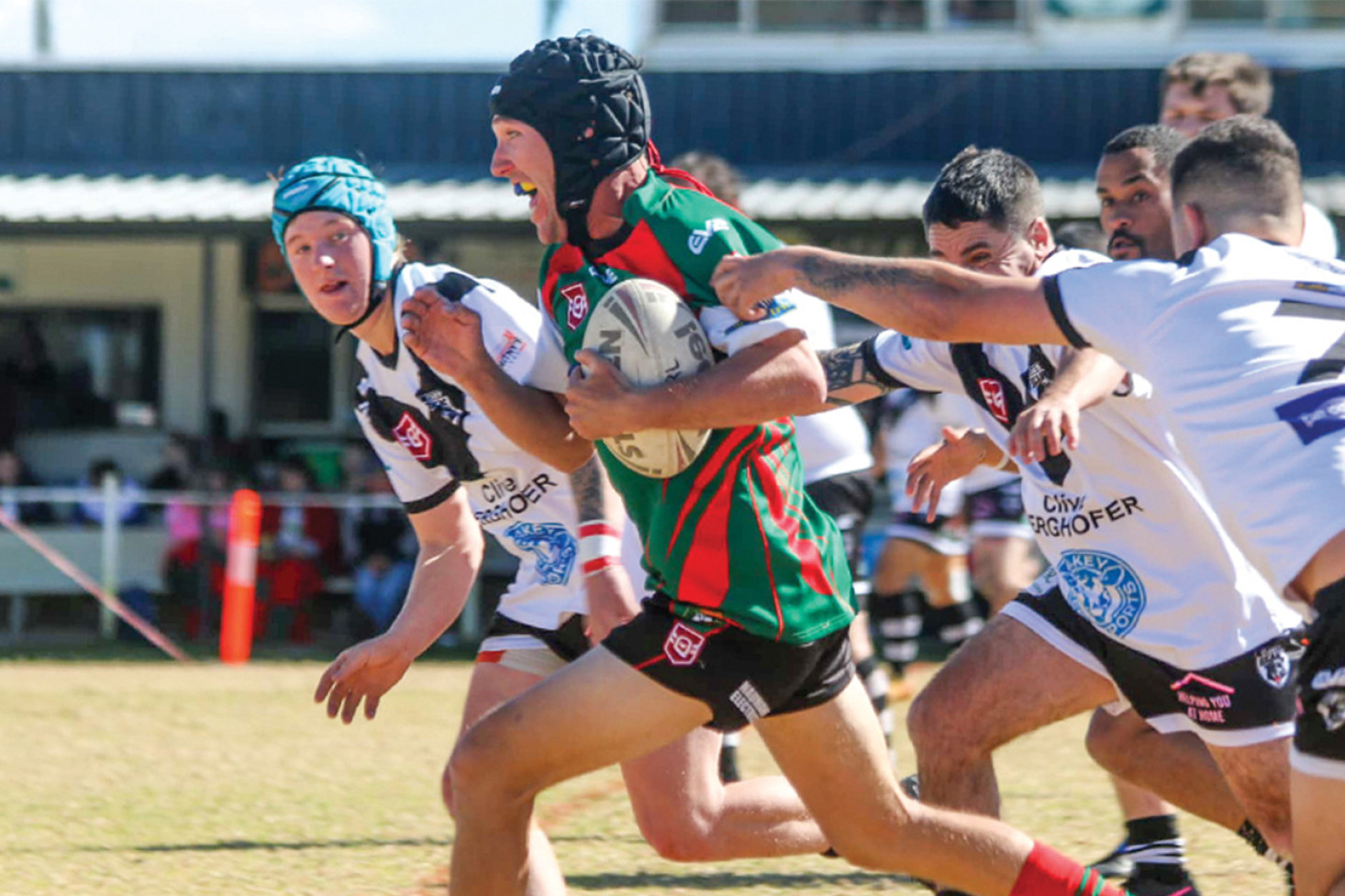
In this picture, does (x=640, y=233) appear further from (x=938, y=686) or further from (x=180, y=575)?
(x=180, y=575)

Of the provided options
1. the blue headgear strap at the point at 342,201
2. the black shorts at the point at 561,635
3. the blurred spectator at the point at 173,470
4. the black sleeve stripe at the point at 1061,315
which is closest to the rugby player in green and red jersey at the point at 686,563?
the black sleeve stripe at the point at 1061,315

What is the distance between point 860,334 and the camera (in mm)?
15648

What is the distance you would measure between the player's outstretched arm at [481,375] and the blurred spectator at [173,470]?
39.8 ft

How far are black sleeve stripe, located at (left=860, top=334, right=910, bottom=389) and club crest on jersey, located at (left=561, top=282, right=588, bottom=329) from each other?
103 cm

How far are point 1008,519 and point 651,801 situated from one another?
5134 millimetres

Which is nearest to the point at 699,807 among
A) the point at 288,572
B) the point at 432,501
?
the point at 432,501

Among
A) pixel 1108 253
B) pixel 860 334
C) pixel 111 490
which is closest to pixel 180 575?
pixel 111 490

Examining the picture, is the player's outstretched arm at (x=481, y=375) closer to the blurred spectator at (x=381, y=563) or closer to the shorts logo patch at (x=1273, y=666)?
the shorts logo patch at (x=1273, y=666)

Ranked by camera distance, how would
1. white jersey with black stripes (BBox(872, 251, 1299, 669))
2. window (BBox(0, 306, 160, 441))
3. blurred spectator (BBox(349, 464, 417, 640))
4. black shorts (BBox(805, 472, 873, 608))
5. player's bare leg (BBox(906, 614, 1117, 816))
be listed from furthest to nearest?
1. window (BBox(0, 306, 160, 441))
2. blurred spectator (BBox(349, 464, 417, 640))
3. black shorts (BBox(805, 472, 873, 608))
4. player's bare leg (BBox(906, 614, 1117, 816))
5. white jersey with black stripes (BBox(872, 251, 1299, 669))

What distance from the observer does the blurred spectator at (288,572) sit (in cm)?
Answer: 1467

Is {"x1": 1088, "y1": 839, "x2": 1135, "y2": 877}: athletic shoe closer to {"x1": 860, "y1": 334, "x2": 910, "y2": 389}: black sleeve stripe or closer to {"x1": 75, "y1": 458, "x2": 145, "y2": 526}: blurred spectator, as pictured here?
{"x1": 860, "y1": 334, "x2": 910, "y2": 389}: black sleeve stripe

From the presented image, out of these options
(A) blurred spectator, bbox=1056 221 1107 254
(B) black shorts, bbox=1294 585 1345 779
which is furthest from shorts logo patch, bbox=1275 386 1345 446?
Answer: (A) blurred spectator, bbox=1056 221 1107 254

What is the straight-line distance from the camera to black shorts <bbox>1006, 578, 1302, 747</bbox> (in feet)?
14.5

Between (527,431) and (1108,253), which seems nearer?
(527,431)
